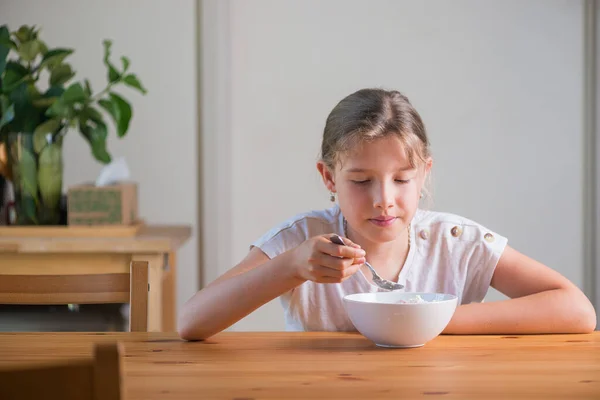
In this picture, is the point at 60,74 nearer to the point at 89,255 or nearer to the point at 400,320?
the point at 89,255

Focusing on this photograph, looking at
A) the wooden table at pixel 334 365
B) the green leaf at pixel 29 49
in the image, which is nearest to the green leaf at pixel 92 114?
the green leaf at pixel 29 49

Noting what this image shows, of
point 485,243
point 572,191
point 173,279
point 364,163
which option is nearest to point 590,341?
point 485,243

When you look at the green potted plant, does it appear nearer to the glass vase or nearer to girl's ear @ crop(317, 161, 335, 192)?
the glass vase

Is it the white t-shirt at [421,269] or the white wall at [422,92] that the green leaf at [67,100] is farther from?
the white t-shirt at [421,269]

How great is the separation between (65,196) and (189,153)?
0.63 m

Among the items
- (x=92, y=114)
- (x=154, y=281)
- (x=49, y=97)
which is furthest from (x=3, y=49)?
(x=154, y=281)

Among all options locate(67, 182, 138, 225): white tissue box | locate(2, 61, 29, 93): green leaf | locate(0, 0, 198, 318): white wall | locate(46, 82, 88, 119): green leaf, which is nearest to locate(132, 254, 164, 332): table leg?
locate(67, 182, 138, 225): white tissue box

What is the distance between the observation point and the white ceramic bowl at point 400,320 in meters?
1.08

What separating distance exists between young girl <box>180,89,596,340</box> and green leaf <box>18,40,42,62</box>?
46.7 inches

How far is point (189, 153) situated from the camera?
115 inches

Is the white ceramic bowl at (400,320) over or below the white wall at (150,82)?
below

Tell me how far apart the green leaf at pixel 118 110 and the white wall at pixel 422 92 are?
0.65 meters

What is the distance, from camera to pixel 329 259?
3.61 ft

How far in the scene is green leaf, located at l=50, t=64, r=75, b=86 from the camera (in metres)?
2.35
